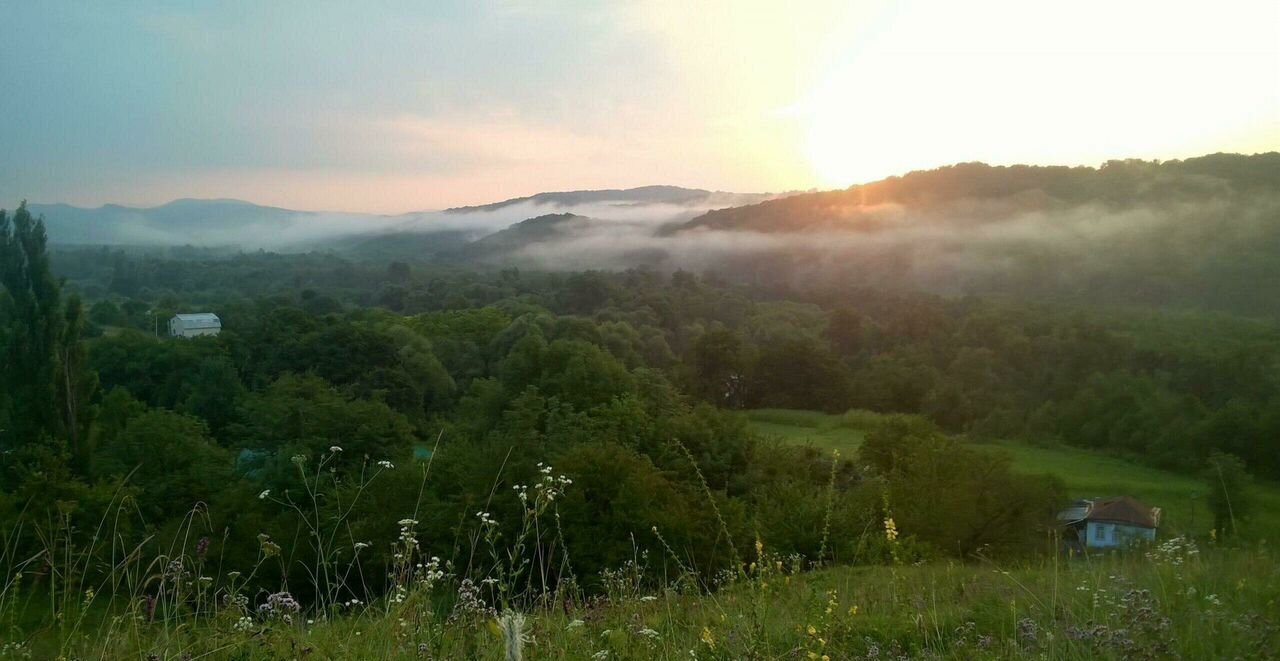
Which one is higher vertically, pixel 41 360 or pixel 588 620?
pixel 588 620

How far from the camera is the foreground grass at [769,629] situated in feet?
8.52

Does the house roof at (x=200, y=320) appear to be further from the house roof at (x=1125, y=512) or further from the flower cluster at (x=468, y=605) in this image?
the flower cluster at (x=468, y=605)

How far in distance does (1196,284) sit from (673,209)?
7962 cm

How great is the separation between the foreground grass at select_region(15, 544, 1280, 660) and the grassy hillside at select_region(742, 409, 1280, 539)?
13.5 meters

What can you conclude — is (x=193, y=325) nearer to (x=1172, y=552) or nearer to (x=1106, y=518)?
(x=1106, y=518)

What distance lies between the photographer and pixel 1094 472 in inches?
1185

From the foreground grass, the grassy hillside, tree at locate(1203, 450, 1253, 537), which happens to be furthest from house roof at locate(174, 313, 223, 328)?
the foreground grass

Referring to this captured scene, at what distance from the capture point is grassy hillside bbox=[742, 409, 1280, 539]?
20078mm

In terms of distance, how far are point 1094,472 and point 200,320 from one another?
1917 inches

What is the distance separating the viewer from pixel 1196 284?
213 feet

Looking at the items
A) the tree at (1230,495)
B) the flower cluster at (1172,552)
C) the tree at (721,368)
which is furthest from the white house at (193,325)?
the flower cluster at (1172,552)

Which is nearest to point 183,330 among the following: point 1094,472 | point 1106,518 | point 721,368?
point 721,368

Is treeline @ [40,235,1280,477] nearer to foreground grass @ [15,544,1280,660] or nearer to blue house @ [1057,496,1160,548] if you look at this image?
blue house @ [1057,496,1160,548]

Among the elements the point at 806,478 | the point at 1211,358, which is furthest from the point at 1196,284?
the point at 806,478
